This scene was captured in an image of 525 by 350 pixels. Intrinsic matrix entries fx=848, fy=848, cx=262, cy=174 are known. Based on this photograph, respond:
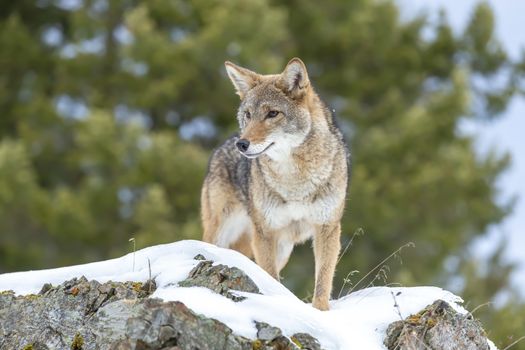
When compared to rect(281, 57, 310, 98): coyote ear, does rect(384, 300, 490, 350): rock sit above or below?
below

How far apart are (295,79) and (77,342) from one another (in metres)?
3.08

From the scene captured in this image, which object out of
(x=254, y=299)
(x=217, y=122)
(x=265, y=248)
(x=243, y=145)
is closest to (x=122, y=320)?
(x=254, y=299)

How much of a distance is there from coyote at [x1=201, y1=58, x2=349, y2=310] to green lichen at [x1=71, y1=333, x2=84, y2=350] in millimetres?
2191

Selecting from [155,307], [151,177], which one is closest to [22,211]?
[151,177]

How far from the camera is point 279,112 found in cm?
718

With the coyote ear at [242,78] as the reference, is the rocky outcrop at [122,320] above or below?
below

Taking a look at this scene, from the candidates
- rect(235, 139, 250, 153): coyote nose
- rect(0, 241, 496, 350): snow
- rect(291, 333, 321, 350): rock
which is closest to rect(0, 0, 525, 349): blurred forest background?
rect(235, 139, 250, 153): coyote nose

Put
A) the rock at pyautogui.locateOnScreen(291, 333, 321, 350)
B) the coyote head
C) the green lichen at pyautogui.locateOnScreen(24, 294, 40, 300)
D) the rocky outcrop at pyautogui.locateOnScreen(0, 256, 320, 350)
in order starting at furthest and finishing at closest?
the coyote head → the green lichen at pyautogui.locateOnScreen(24, 294, 40, 300) → the rock at pyautogui.locateOnScreen(291, 333, 321, 350) → the rocky outcrop at pyautogui.locateOnScreen(0, 256, 320, 350)

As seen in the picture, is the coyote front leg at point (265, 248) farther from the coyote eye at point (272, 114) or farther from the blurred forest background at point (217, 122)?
the blurred forest background at point (217, 122)

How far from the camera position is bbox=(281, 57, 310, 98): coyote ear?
23.9 ft

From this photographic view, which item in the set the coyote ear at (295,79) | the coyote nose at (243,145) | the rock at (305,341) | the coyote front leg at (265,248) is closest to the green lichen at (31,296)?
Answer: the rock at (305,341)

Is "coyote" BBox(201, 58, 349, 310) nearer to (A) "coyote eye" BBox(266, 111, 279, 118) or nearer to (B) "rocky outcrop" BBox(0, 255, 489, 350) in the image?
(A) "coyote eye" BBox(266, 111, 279, 118)

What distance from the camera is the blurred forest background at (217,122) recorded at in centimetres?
1948

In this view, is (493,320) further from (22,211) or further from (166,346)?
(166,346)
